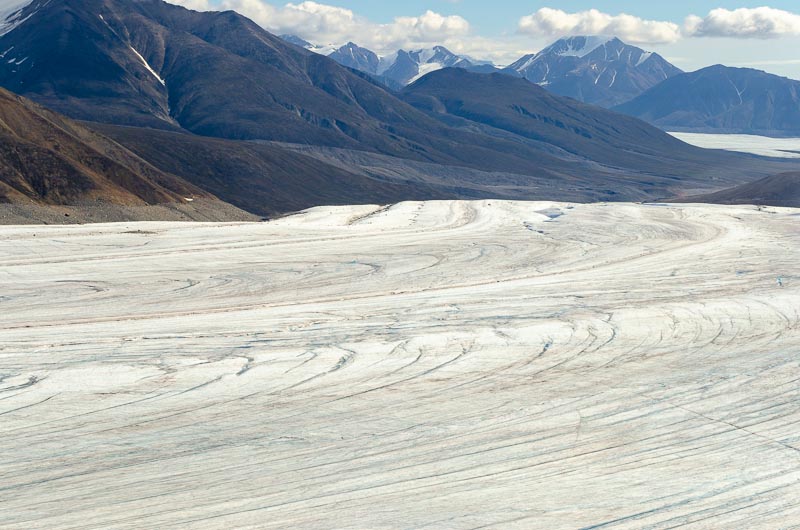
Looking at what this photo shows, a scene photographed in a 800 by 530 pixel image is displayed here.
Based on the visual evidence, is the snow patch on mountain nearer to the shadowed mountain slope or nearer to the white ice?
the shadowed mountain slope

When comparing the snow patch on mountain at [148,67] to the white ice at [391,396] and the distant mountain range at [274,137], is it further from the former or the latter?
the white ice at [391,396]

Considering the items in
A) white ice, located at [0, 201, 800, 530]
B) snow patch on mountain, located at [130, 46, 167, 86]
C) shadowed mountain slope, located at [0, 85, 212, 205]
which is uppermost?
snow patch on mountain, located at [130, 46, 167, 86]

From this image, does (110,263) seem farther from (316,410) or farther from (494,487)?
(494,487)

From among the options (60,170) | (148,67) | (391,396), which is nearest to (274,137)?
(148,67)

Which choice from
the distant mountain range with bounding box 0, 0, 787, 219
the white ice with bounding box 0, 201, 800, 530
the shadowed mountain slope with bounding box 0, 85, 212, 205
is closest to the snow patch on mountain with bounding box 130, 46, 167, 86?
the distant mountain range with bounding box 0, 0, 787, 219

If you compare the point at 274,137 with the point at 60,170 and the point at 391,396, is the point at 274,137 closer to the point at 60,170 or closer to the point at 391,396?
the point at 60,170

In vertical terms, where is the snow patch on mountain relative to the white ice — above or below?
above

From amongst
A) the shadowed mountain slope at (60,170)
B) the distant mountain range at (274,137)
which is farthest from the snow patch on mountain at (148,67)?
the shadowed mountain slope at (60,170)

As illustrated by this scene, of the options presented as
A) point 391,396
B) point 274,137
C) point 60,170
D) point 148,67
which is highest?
point 148,67

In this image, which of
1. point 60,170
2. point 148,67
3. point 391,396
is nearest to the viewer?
point 391,396
